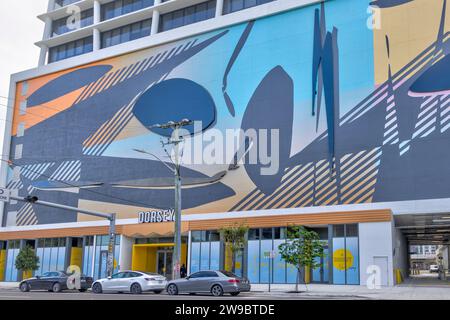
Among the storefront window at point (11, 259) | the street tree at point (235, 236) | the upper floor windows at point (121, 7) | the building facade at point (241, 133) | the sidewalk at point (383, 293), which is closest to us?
the sidewalk at point (383, 293)

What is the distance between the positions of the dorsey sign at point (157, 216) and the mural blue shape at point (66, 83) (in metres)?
17.2

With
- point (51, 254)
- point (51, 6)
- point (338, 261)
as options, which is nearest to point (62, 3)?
point (51, 6)

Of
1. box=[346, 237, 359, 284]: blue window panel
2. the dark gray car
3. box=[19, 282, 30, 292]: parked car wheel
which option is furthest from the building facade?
box=[19, 282, 30, 292]: parked car wheel

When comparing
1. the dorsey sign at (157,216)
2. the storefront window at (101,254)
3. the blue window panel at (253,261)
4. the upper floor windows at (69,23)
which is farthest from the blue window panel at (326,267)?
the upper floor windows at (69,23)

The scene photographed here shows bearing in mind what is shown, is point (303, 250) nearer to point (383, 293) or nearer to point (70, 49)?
point (383, 293)

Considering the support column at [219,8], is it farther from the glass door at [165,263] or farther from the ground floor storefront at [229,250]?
the glass door at [165,263]

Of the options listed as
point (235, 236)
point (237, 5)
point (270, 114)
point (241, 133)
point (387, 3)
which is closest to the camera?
point (235, 236)

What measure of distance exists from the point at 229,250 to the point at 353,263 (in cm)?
1067

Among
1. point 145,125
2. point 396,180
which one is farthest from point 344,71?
point 145,125

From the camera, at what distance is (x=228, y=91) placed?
4762 centimetres

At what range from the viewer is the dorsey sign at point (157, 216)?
4678 cm

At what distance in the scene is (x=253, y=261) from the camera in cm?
4275

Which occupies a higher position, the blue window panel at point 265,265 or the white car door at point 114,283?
the blue window panel at point 265,265

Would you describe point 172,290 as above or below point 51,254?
below
